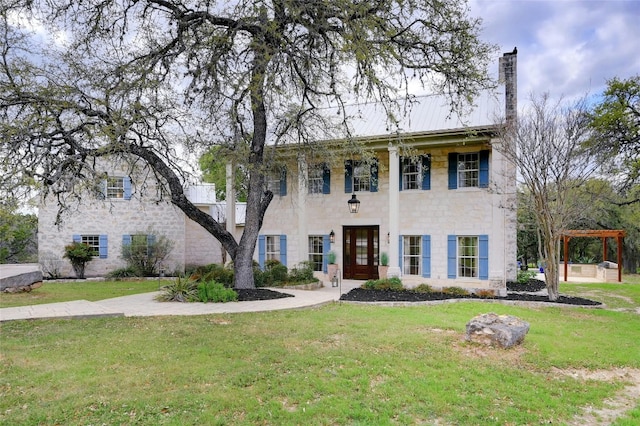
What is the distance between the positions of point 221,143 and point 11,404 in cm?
935

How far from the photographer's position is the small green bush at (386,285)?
13.2 metres

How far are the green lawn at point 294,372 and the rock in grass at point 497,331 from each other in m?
0.19

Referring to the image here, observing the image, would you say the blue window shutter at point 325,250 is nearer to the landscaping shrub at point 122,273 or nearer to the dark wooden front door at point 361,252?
the dark wooden front door at point 361,252

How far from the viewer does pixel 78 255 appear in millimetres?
17406

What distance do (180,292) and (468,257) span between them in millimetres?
9168

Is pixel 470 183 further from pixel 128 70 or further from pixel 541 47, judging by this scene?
pixel 128 70

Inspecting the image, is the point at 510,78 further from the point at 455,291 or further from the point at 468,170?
the point at 455,291

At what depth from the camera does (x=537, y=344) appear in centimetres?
691

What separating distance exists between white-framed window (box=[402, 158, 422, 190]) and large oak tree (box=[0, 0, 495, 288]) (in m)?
5.17

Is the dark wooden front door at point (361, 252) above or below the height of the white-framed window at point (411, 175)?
below

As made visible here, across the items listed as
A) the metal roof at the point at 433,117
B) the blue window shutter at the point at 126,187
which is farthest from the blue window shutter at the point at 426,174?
the blue window shutter at the point at 126,187

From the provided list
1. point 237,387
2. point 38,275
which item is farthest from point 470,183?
point 38,275

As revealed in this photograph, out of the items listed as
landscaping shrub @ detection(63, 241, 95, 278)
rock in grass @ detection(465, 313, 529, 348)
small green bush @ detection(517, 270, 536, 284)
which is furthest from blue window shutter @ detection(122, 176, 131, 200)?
rock in grass @ detection(465, 313, 529, 348)

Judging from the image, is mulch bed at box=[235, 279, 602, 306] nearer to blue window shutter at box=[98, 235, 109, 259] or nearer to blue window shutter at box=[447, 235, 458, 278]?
blue window shutter at box=[447, 235, 458, 278]
